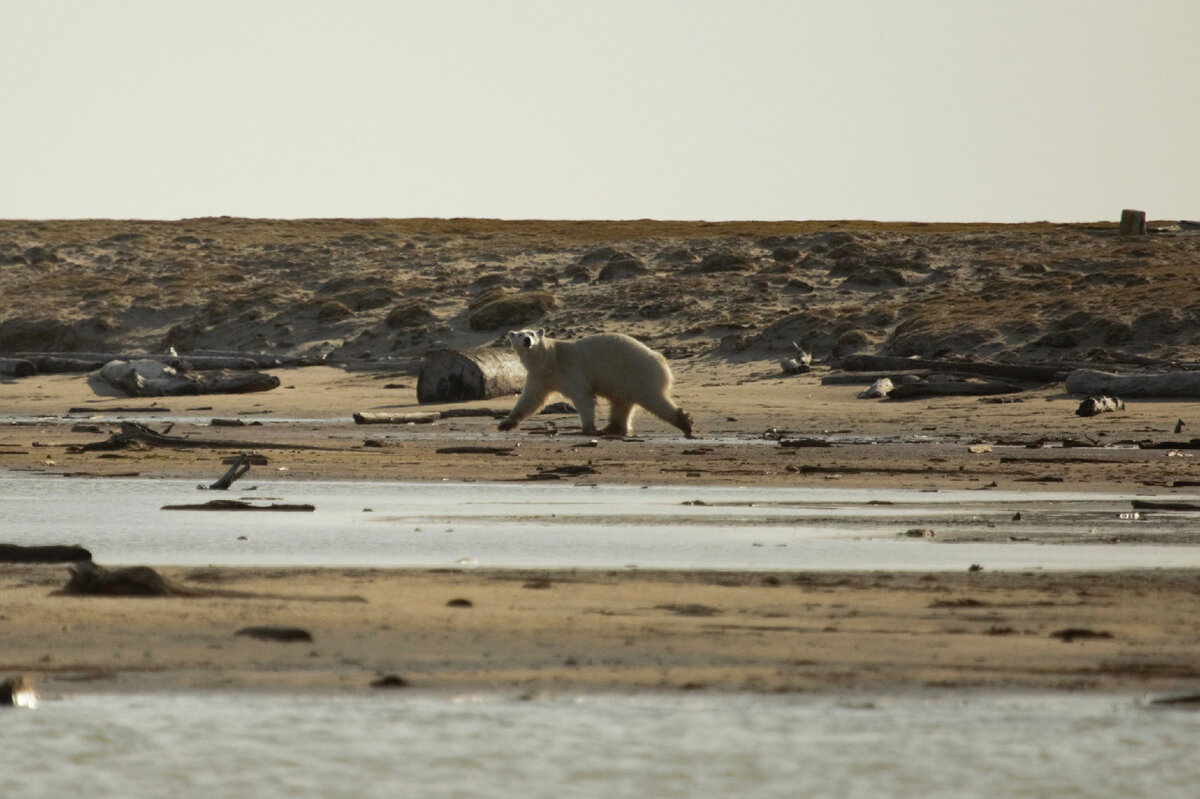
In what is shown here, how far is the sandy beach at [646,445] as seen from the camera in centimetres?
618

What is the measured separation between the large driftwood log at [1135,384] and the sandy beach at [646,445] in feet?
1.11

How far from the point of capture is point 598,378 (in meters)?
20.9

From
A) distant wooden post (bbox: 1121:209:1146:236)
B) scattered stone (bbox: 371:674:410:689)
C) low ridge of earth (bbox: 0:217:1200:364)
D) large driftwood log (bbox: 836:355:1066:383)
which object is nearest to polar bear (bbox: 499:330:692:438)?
large driftwood log (bbox: 836:355:1066:383)

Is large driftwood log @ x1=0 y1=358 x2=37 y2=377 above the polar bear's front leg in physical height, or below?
below

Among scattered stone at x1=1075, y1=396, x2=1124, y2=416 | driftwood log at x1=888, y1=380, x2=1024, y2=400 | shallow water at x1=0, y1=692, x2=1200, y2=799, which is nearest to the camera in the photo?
shallow water at x1=0, y1=692, x2=1200, y2=799

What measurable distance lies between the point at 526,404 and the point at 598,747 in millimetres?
16063

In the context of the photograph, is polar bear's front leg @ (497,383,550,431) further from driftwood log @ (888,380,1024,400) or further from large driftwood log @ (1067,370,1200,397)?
large driftwood log @ (1067,370,1200,397)

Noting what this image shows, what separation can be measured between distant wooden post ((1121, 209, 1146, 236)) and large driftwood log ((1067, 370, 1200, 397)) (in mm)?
26970

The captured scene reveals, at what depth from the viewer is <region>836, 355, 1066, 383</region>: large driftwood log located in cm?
2478

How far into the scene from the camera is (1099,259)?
4225 cm

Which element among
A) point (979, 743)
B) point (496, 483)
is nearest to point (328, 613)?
point (979, 743)

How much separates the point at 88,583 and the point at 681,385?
22.9 metres

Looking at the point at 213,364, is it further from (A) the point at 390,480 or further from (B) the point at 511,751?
(B) the point at 511,751

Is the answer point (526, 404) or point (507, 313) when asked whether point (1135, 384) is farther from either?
point (507, 313)
